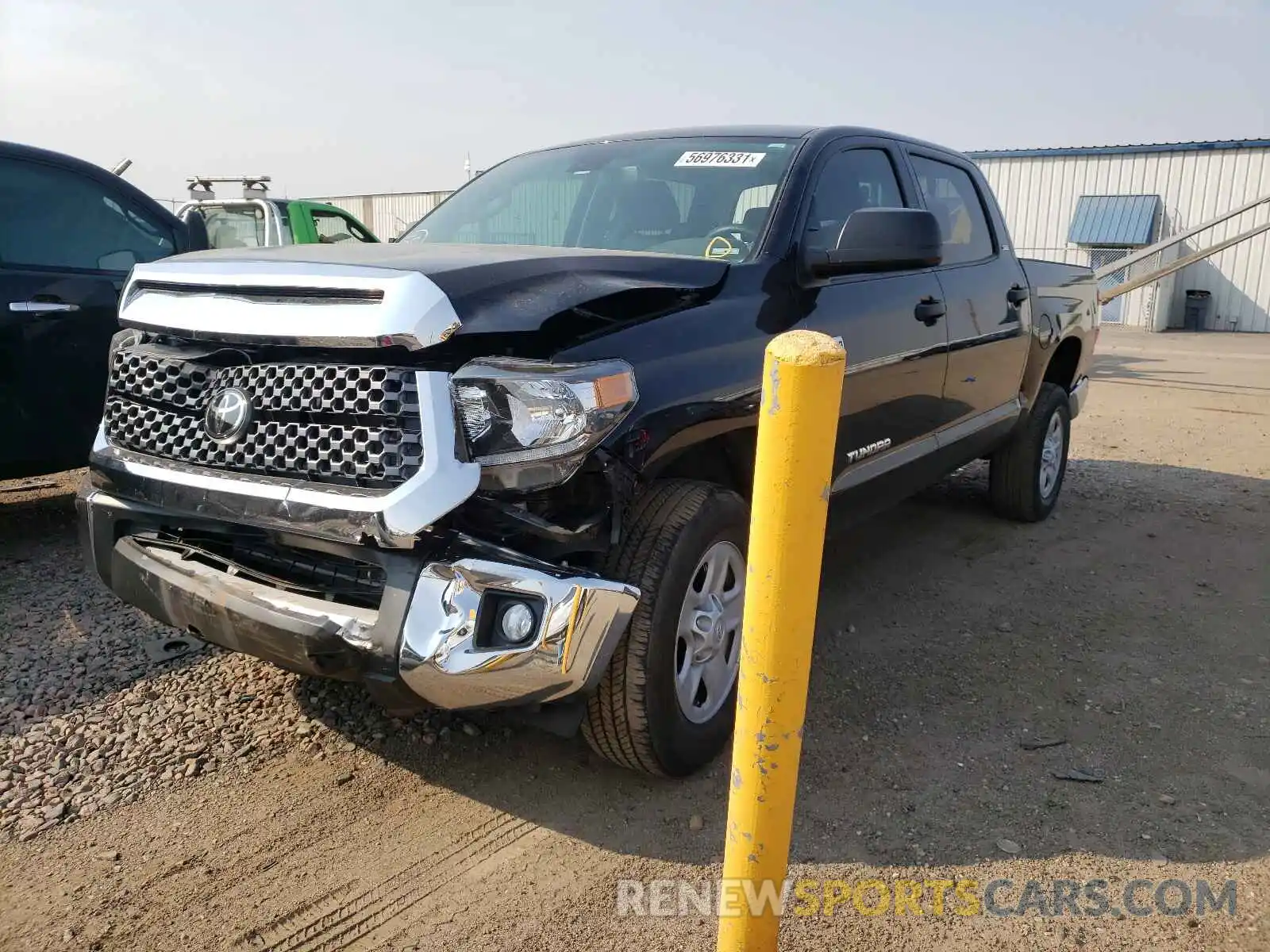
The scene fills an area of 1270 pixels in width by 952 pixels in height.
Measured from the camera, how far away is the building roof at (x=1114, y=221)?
20.9m

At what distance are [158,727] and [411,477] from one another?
1.46 meters

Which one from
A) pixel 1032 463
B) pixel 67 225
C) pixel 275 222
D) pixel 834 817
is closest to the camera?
pixel 834 817

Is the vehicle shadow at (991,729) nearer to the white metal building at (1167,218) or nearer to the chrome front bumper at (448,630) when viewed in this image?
the chrome front bumper at (448,630)

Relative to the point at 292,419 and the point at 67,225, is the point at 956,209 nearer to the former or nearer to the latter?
the point at 292,419

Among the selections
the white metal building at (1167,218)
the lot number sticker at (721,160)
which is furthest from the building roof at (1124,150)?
the lot number sticker at (721,160)

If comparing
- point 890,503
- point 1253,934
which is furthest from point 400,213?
point 1253,934

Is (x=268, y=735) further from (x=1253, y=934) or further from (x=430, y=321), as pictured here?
(x=1253, y=934)

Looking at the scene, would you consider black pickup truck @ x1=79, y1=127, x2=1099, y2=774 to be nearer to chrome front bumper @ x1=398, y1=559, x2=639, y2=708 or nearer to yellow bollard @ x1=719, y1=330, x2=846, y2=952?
chrome front bumper @ x1=398, y1=559, x2=639, y2=708

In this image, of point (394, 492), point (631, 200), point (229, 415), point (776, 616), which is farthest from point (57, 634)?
point (776, 616)

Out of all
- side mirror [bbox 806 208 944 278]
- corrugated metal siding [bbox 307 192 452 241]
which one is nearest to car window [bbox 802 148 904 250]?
side mirror [bbox 806 208 944 278]

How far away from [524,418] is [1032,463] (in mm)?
4012

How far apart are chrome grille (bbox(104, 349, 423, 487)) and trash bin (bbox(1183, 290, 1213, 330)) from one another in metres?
22.9

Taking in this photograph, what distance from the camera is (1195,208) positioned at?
830 inches

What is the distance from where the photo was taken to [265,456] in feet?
8.00
